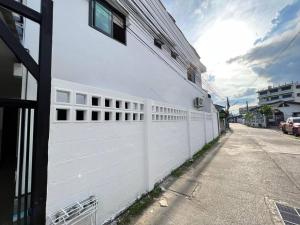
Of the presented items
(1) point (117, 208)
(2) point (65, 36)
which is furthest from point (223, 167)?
(2) point (65, 36)

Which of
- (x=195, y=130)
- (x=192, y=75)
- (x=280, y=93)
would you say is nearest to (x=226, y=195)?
(x=195, y=130)

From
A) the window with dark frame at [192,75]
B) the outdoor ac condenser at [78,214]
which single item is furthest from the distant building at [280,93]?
the outdoor ac condenser at [78,214]

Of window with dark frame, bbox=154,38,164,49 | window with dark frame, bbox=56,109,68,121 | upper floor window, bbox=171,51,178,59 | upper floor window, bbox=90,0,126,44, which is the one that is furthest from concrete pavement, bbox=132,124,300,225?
upper floor window, bbox=171,51,178,59

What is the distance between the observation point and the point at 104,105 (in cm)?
286

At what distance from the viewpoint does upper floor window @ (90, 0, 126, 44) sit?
4.50 metres

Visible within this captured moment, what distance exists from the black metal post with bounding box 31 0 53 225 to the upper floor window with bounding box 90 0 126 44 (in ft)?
9.10

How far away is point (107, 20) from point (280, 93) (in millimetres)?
67324

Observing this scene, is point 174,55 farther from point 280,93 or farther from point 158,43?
point 280,93

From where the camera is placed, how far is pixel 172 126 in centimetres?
564

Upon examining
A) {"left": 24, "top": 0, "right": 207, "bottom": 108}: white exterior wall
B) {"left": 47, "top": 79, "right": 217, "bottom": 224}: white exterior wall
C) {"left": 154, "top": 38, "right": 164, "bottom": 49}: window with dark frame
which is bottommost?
{"left": 47, "top": 79, "right": 217, "bottom": 224}: white exterior wall

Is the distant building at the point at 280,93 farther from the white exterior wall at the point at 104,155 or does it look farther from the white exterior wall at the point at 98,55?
the white exterior wall at the point at 104,155

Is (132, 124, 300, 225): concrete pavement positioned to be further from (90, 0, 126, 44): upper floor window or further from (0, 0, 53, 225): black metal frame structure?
(90, 0, 126, 44): upper floor window

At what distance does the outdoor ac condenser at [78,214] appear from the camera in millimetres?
2008

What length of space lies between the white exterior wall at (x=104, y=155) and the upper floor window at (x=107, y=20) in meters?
2.31
